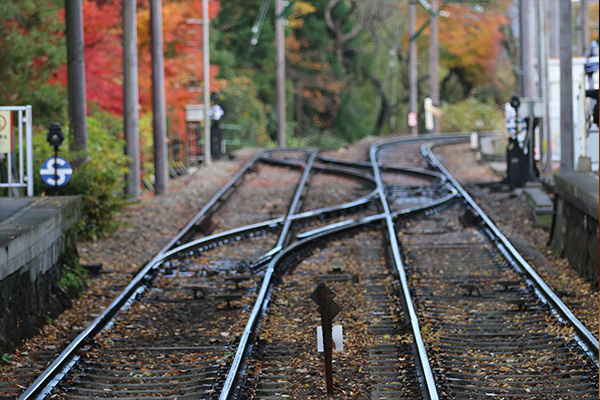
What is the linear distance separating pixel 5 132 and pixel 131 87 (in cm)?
867

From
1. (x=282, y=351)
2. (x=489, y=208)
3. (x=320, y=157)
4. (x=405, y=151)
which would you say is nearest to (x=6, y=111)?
(x=282, y=351)

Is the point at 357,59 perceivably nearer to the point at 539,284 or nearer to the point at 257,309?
the point at 539,284

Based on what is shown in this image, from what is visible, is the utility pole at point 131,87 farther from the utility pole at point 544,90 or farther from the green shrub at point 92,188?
the utility pole at point 544,90

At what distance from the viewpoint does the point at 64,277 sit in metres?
12.6

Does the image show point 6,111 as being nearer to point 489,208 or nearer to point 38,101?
point 489,208

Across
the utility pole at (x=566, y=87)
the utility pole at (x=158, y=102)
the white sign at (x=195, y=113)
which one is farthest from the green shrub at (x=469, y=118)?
the utility pole at (x=566, y=87)

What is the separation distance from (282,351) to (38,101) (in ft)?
55.8

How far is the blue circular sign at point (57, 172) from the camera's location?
1461 centimetres

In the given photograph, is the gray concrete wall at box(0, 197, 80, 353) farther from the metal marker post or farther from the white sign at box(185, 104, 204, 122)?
the white sign at box(185, 104, 204, 122)

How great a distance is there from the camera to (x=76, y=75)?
57.5ft

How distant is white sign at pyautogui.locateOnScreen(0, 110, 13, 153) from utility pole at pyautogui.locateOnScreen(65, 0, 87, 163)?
4.31 m

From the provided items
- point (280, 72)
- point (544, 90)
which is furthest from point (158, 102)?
point (280, 72)

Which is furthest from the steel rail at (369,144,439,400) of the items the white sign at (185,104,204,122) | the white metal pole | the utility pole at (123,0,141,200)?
the white sign at (185,104,204,122)

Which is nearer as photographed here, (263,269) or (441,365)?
(441,365)
